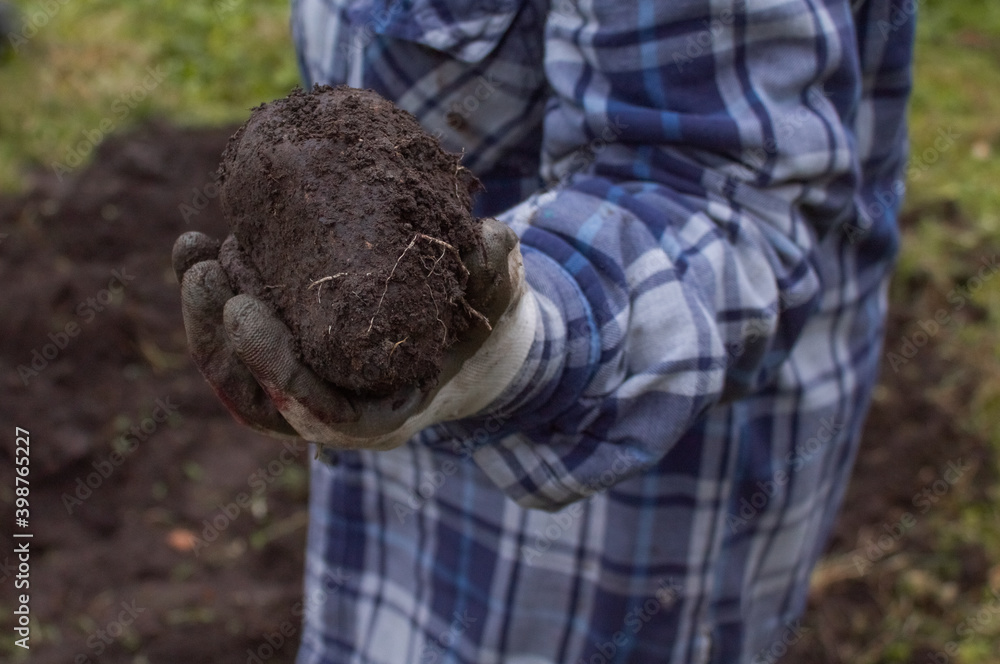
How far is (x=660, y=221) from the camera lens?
3.51 ft

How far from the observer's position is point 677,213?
1.08 m

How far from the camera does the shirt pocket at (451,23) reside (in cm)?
119

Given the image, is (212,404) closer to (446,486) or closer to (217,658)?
(217,658)

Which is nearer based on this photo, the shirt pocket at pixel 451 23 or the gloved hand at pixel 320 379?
the gloved hand at pixel 320 379

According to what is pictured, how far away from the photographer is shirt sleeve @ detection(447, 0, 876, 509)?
1.04 metres
